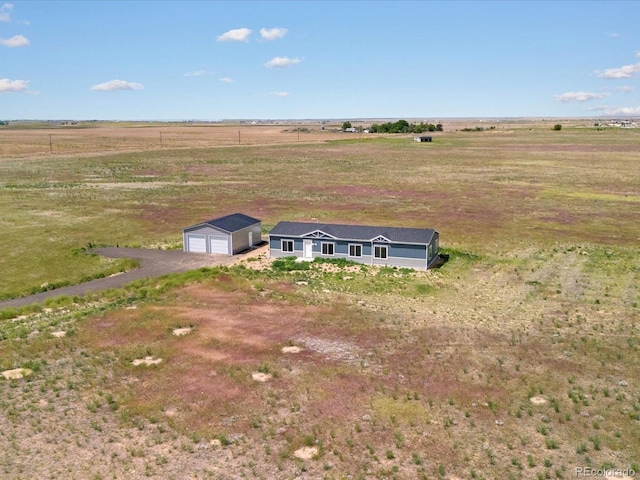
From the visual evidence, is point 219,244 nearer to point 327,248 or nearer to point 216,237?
point 216,237

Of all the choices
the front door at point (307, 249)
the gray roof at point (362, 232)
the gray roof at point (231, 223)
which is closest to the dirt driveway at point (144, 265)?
the gray roof at point (231, 223)

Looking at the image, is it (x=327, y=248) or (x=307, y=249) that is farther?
(x=307, y=249)

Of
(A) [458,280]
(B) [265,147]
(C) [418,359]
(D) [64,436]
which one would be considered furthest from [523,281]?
(B) [265,147]

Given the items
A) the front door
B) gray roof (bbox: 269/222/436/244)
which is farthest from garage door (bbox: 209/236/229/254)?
the front door

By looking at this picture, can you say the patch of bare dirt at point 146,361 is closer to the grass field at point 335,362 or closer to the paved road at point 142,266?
the grass field at point 335,362

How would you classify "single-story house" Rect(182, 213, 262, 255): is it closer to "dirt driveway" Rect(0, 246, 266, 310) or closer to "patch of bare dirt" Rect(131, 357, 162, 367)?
"dirt driveway" Rect(0, 246, 266, 310)

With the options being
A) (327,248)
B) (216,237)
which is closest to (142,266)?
(216,237)
